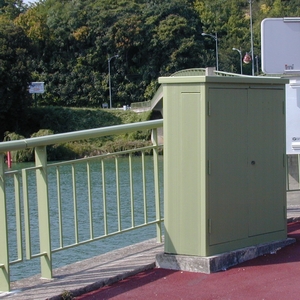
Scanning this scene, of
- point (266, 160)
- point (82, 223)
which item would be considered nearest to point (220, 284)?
point (266, 160)

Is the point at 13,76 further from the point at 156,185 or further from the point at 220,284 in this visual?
the point at 220,284

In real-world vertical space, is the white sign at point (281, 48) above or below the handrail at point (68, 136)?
above

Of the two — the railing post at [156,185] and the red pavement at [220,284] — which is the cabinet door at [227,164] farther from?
the railing post at [156,185]

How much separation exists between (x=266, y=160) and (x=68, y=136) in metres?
1.46

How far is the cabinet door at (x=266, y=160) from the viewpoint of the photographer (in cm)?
462

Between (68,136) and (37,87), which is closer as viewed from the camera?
(68,136)

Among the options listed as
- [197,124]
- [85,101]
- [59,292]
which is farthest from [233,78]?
[85,101]

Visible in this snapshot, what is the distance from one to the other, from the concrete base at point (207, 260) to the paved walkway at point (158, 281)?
0.05 meters

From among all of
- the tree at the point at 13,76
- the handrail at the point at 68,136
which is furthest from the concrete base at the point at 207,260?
the tree at the point at 13,76

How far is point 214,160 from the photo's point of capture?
4.35 metres

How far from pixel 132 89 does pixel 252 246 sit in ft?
258

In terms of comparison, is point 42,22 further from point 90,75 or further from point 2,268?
point 2,268

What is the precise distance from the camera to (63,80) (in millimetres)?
83250

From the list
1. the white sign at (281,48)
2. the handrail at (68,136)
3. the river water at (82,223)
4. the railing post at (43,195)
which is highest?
the white sign at (281,48)
